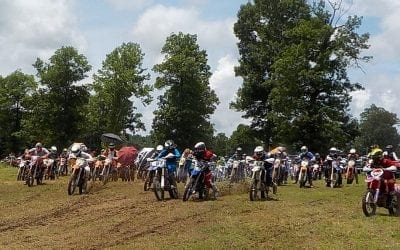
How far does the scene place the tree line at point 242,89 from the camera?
50.2 meters

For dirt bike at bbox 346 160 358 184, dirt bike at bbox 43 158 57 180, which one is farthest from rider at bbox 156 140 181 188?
dirt bike at bbox 346 160 358 184

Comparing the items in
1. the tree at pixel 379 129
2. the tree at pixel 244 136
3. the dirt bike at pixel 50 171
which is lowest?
the dirt bike at pixel 50 171

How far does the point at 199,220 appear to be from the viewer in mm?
14070

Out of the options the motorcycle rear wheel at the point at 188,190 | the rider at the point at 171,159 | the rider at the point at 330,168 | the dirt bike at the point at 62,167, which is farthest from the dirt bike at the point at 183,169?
the dirt bike at the point at 62,167

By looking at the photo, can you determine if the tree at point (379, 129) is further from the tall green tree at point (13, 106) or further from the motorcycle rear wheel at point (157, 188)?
the motorcycle rear wheel at point (157, 188)

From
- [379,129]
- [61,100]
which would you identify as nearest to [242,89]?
[61,100]

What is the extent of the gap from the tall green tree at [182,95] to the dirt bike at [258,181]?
4207cm

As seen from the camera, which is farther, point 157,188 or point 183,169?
point 183,169

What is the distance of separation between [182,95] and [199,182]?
44806 millimetres

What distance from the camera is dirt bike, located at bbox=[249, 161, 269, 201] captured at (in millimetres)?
18766

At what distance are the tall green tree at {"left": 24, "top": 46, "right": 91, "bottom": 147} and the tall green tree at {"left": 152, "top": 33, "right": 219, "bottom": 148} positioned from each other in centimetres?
961

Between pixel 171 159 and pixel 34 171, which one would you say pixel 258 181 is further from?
pixel 34 171

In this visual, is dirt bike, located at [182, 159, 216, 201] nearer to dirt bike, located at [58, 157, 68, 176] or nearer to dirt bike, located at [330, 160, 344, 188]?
dirt bike, located at [330, 160, 344, 188]

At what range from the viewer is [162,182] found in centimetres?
1880
